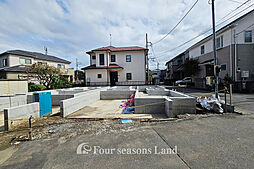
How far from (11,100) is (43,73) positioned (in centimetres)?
708

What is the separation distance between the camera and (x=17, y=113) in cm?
459

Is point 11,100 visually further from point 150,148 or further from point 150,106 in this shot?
point 150,148

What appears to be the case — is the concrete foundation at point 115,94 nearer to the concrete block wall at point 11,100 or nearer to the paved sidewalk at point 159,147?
Result: the concrete block wall at point 11,100

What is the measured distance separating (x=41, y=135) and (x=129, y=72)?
57.3 feet

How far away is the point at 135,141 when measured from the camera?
3203 millimetres

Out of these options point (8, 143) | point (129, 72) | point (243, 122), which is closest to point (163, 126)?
point (243, 122)

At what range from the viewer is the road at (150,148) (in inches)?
92.4

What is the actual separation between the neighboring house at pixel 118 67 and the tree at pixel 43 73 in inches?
238

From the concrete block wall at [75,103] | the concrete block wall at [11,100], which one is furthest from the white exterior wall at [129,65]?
the concrete block wall at [11,100]

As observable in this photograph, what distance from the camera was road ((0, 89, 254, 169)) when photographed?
92.4 inches

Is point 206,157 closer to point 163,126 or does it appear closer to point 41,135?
point 163,126

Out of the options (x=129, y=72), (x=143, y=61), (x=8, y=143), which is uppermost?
(x=143, y=61)

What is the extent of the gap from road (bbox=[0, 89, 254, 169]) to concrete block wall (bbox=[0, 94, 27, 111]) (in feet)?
19.1

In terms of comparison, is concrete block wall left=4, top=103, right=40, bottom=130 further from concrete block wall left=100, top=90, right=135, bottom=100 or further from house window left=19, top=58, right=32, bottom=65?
house window left=19, top=58, right=32, bottom=65
